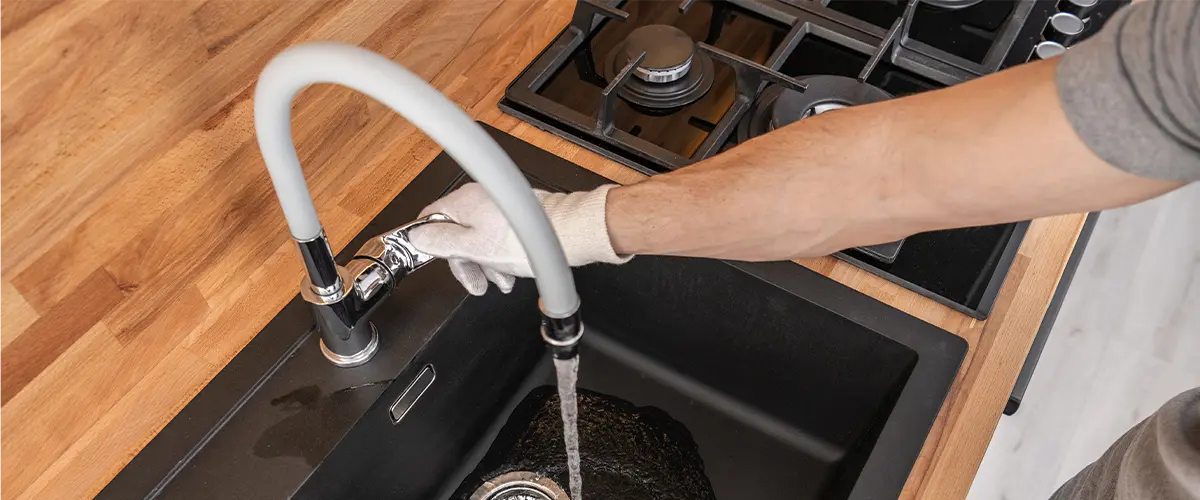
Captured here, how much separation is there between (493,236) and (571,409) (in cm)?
16

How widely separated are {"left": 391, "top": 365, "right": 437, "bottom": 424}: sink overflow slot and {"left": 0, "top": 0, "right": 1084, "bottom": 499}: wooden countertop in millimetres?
149

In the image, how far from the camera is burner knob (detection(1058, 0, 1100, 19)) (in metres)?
1.23

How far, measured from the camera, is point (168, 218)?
30.1 inches

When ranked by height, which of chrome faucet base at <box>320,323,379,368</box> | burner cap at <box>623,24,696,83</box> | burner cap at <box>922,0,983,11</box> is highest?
burner cap at <box>623,24,696,83</box>

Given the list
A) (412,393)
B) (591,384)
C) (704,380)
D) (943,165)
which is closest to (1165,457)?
(943,165)

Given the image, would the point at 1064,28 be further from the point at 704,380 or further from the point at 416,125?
the point at 416,125

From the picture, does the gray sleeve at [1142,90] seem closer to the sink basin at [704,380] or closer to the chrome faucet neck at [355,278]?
the sink basin at [704,380]

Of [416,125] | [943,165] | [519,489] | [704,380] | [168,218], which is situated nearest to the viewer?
[416,125]

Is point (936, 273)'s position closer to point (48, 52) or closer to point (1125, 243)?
point (48, 52)

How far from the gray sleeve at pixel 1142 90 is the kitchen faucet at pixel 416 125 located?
0.35 meters

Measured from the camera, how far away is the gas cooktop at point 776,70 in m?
0.97

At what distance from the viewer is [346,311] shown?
2.52 ft

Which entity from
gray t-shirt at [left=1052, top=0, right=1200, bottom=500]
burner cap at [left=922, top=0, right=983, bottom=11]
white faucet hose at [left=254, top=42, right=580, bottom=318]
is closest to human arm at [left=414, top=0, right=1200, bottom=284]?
gray t-shirt at [left=1052, top=0, right=1200, bottom=500]

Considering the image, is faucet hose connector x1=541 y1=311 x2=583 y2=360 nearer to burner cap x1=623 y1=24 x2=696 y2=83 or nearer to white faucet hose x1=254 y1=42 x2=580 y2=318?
white faucet hose x1=254 y1=42 x2=580 y2=318
